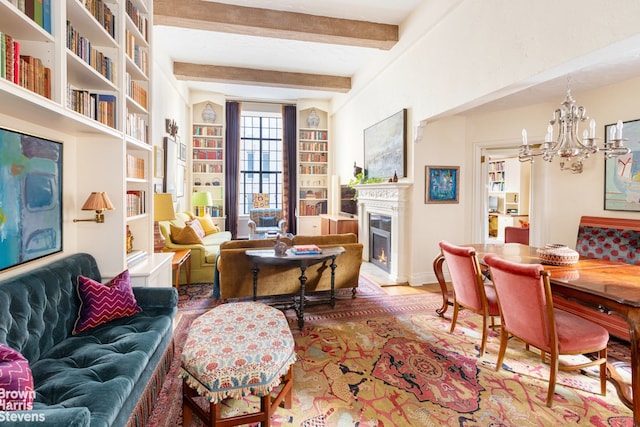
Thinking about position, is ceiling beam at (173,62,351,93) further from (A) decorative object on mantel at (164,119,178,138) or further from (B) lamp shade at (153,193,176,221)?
(B) lamp shade at (153,193,176,221)

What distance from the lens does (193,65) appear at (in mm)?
6027

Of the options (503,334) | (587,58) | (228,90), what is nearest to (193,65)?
(228,90)

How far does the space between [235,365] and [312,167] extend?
7200 mm

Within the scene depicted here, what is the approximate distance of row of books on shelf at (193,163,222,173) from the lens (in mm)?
7870

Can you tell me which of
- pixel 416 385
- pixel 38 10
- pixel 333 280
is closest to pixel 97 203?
pixel 38 10

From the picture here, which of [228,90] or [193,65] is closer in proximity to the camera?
[193,65]

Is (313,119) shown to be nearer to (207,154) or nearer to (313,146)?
(313,146)

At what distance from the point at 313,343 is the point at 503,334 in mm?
1531

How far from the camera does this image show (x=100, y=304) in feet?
6.94

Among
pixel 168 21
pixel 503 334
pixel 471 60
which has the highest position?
pixel 168 21

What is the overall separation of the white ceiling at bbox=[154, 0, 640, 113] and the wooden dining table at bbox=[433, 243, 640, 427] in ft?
5.24

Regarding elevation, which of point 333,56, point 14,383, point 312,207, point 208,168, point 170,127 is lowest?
point 14,383

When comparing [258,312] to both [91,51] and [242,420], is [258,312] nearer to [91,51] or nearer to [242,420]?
[242,420]

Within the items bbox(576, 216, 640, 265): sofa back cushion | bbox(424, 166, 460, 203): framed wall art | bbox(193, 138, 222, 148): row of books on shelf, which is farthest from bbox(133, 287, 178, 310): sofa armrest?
bbox(193, 138, 222, 148): row of books on shelf
